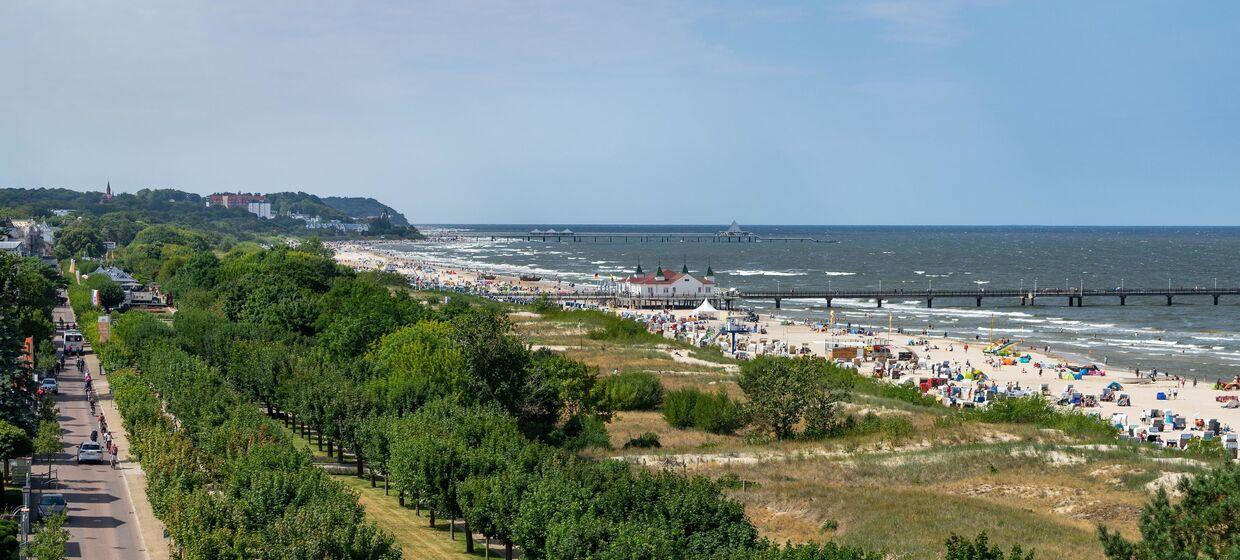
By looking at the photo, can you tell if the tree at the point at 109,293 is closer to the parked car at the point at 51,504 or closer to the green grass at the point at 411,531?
the parked car at the point at 51,504

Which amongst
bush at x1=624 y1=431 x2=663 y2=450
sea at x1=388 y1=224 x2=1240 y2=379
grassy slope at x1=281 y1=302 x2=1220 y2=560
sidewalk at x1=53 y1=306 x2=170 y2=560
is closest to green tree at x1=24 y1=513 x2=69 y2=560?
sidewalk at x1=53 y1=306 x2=170 y2=560

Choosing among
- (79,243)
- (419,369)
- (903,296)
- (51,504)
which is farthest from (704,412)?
(79,243)

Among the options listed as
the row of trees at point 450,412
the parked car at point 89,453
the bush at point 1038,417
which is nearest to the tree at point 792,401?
the row of trees at point 450,412

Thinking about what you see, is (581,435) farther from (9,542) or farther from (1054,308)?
(1054,308)

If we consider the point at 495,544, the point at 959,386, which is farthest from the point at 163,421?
the point at 959,386

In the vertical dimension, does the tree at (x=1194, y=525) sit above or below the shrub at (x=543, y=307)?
above

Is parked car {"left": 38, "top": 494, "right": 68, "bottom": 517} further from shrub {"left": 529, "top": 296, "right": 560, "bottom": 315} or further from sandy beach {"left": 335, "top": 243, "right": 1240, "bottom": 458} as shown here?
shrub {"left": 529, "top": 296, "right": 560, "bottom": 315}
